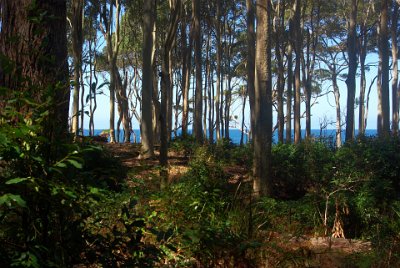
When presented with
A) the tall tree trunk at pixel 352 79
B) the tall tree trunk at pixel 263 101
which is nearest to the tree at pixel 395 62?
the tall tree trunk at pixel 352 79

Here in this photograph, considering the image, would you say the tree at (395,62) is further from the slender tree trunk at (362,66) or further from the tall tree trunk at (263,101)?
the tall tree trunk at (263,101)

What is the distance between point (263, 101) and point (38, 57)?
7.37 metres

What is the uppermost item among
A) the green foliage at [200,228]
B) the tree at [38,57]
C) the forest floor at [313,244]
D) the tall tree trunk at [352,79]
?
the tall tree trunk at [352,79]

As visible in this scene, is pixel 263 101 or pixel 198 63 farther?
pixel 198 63

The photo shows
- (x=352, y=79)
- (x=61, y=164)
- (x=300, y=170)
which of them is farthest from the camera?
(x=352, y=79)

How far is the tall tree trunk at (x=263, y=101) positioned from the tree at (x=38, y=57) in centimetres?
665

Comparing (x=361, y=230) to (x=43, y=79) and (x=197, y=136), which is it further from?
(x=197, y=136)

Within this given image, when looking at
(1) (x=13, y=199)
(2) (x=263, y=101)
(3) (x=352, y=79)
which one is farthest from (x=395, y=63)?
(1) (x=13, y=199)

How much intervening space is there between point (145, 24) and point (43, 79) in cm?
1091

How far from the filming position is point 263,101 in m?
9.46

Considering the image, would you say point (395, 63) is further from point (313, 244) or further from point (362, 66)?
point (313, 244)

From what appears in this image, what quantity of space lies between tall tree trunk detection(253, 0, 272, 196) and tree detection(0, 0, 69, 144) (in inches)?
262

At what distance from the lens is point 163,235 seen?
2.32 metres

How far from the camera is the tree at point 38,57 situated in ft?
7.11
